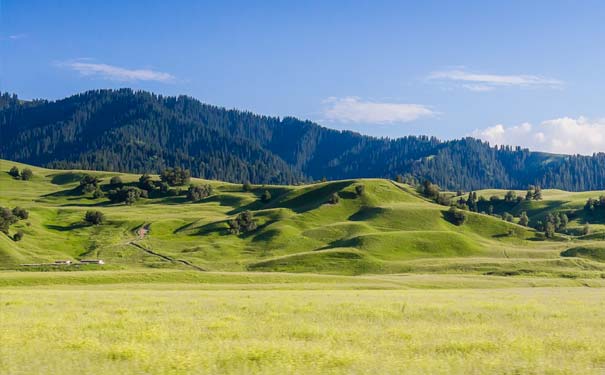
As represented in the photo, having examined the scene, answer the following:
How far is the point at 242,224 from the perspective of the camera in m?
166

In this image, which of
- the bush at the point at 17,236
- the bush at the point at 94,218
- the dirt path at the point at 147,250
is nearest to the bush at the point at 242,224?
the dirt path at the point at 147,250

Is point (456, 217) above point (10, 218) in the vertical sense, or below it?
below

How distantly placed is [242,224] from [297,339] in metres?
144

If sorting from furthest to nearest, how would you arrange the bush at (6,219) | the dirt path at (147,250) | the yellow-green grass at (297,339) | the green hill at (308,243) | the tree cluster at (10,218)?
the bush at (6,219), the tree cluster at (10,218), the dirt path at (147,250), the green hill at (308,243), the yellow-green grass at (297,339)

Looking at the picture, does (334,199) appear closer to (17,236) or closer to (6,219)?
(17,236)

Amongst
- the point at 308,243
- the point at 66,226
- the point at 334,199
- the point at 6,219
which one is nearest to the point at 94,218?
the point at 66,226

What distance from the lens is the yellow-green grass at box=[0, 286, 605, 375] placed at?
58.2ft

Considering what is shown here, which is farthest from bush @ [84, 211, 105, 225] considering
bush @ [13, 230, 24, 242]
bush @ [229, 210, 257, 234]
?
bush @ [229, 210, 257, 234]

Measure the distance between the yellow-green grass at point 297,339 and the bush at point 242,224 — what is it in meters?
128

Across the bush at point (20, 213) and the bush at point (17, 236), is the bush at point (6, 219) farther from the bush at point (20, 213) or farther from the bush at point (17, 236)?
the bush at point (20, 213)

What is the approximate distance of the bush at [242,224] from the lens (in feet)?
537

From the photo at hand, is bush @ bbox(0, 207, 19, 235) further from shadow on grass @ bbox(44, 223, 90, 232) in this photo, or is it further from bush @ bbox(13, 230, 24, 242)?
shadow on grass @ bbox(44, 223, 90, 232)

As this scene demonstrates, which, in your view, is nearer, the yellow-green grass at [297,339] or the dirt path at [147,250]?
the yellow-green grass at [297,339]

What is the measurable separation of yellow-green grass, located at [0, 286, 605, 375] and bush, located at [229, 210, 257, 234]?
128 m
